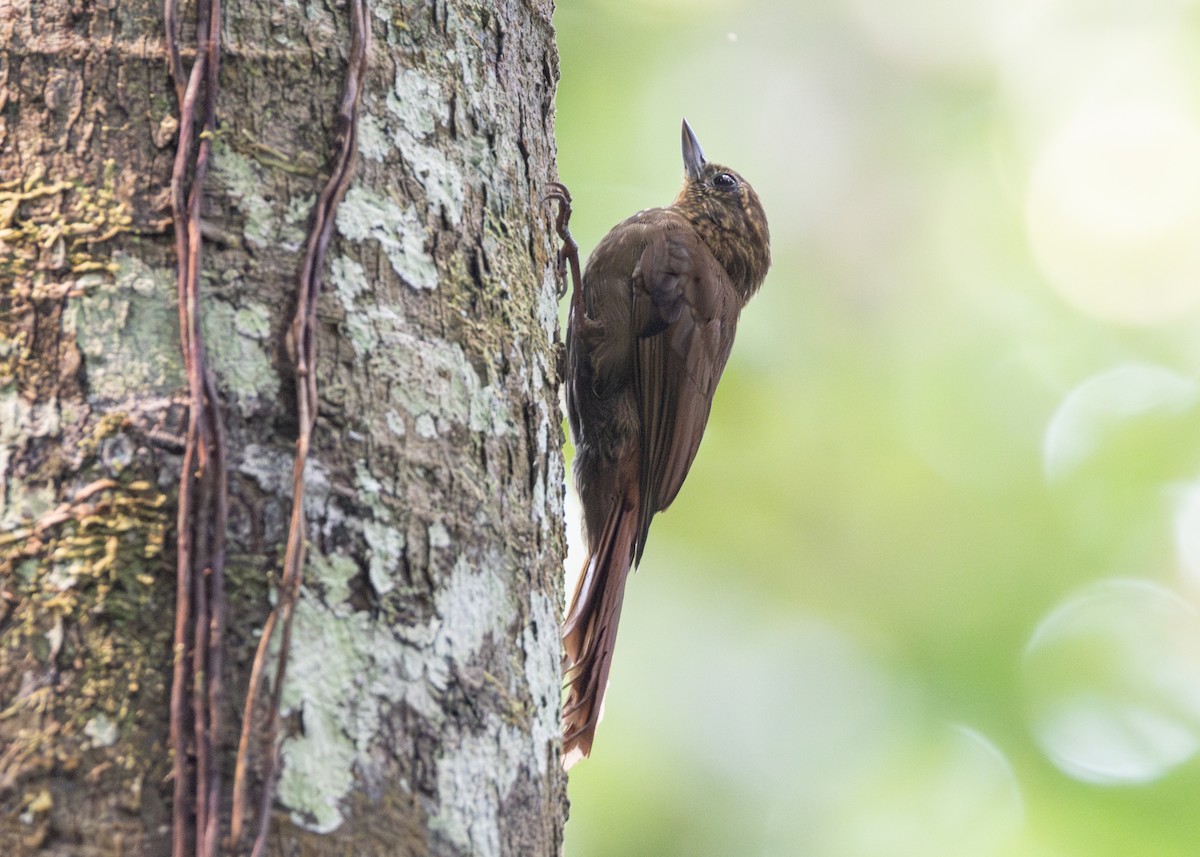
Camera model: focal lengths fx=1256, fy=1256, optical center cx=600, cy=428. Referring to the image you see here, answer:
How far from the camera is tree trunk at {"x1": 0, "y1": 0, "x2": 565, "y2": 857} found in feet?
4.60

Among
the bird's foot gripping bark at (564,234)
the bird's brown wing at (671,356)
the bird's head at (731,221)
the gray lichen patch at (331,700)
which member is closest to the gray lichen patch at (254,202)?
the gray lichen patch at (331,700)

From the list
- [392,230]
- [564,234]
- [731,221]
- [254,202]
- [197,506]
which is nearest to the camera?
[197,506]

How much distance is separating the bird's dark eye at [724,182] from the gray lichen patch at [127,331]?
3277 mm

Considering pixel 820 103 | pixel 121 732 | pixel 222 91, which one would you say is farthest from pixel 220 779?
pixel 820 103

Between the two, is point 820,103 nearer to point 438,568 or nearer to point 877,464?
point 877,464

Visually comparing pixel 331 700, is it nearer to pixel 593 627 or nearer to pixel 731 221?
pixel 593 627

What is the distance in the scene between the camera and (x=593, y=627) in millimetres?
3461

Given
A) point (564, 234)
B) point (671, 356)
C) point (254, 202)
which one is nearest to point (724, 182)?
point (671, 356)

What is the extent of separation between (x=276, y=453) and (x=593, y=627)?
2025 millimetres

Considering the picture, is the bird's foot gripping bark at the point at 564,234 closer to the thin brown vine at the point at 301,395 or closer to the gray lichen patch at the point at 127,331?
the thin brown vine at the point at 301,395

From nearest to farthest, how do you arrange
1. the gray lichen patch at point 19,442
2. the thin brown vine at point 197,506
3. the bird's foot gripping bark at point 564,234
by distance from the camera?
1. the thin brown vine at point 197,506
2. the gray lichen patch at point 19,442
3. the bird's foot gripping bark at point 564,234

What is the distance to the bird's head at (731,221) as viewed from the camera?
450 cm

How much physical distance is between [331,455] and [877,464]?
448cm

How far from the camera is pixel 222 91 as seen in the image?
1712 mm
